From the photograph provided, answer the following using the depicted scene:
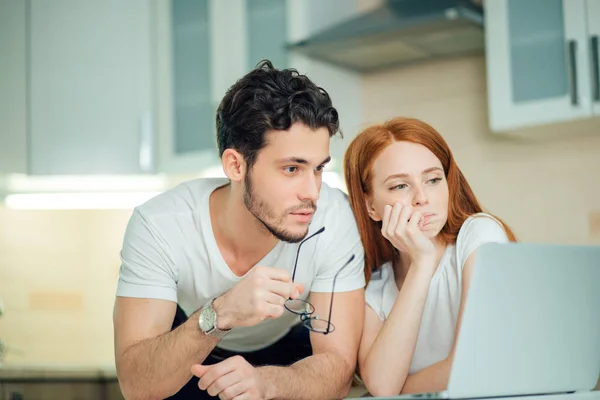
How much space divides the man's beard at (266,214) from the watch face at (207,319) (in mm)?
230

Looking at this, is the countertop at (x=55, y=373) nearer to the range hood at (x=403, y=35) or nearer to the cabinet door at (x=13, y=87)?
the cabinet door at (x=13, y=87)

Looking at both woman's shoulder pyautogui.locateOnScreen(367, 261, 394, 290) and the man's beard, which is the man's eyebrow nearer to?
the man's beard

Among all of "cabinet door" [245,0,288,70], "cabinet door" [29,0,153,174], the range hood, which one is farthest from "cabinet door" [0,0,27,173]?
the range hood

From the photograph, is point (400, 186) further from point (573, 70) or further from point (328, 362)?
point (573, 70)

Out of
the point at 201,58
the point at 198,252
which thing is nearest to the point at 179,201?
the point at 198,252

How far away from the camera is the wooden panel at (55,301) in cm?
335

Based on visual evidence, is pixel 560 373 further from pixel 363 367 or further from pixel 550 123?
pixel 550 123

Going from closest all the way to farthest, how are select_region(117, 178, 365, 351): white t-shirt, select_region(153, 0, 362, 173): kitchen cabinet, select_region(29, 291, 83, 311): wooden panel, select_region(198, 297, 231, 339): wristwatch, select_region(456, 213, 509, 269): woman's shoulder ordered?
select_region(198, 297, 231, 339): wristwatch < select_region(456, 213, 509, 269): woman's shoulder < select_region(117, 178, 365, 351): white t-shirt < select_region(153, 0, 362, 173): kitchen cabinet < select_region(29, 291, 83, 311): wooden panel

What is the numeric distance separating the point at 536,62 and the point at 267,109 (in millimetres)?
1135

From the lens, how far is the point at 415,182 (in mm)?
1507

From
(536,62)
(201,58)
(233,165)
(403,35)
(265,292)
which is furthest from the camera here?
Answer: (201,58)

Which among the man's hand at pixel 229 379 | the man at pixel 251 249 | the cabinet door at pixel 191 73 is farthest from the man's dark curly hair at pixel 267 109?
the cabinet door at pixel 191 73

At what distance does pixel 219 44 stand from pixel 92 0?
0.62m

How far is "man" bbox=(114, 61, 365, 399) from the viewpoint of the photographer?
141 centimetres
